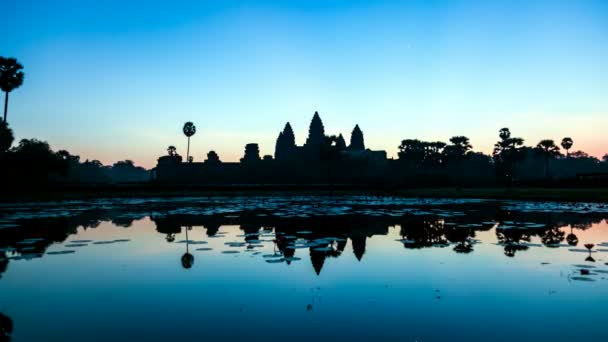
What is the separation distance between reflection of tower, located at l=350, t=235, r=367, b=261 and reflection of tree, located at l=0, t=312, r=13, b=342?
622 cm

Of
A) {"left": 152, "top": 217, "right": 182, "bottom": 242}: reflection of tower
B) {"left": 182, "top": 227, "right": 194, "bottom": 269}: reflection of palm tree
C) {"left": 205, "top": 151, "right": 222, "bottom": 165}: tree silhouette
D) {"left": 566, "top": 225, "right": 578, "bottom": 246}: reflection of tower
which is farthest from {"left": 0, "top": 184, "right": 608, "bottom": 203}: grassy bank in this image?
{"left": 205, "top": 151, "right": 222, "bottom": 165}: tree silhouette

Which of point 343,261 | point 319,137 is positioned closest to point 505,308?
point 343,261

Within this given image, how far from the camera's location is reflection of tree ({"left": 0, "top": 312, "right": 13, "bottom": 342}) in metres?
4.58

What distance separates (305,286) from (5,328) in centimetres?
393

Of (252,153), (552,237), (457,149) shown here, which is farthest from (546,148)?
(552,237)

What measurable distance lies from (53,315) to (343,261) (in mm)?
5287

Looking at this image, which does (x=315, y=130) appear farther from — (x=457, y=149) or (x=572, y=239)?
(x=572, y=239)

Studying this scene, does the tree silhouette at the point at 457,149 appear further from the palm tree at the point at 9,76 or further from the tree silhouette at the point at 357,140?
the palm tree at the point at 9,76

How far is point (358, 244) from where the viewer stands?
11.2 metres

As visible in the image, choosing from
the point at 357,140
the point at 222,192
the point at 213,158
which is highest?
the point at 357,140

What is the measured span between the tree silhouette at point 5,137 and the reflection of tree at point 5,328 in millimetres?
63256

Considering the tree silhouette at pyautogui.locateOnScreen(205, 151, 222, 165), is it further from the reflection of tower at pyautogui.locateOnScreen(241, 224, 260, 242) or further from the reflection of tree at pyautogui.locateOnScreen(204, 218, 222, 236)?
the reflection of tower at pyautogui.locateOnScreen(241, 224, 260, 242)

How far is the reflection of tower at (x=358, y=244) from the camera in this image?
978 cm

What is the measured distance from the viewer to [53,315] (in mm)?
5395
